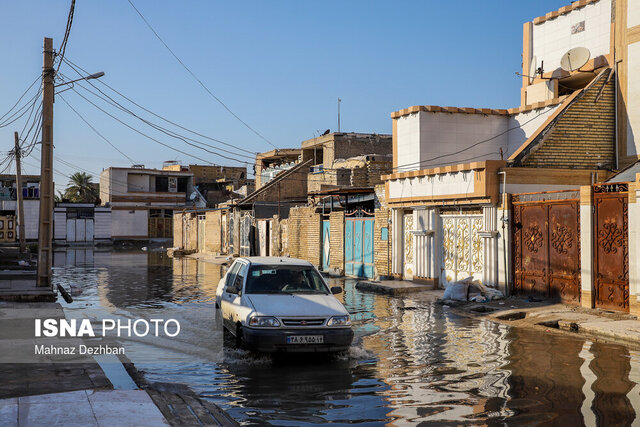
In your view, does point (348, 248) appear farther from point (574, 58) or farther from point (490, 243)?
point (574, 58)

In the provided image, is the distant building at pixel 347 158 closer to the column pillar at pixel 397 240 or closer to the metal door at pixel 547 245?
the column pillar at pixel 397 240

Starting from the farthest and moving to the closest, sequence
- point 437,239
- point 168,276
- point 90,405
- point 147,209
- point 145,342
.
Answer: point 147,209
point 168,276
point 437,239
point 145,342
point 90,405

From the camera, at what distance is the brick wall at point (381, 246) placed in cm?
2273

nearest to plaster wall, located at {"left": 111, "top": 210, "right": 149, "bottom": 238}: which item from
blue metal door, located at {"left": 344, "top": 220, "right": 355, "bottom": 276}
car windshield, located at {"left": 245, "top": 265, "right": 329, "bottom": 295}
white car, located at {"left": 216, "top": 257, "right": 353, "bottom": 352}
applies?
blue metal door, located at {"left": 344, "top": 220, "right": 355, "bottom": 276}

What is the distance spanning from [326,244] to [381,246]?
5.22 meters

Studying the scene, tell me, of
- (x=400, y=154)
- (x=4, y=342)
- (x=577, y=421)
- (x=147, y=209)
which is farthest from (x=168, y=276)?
(x=147, y=209)

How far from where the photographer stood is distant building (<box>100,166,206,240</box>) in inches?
2689

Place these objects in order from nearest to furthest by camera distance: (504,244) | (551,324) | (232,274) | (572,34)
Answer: (232,274) → (551,324) → (504,244) → (572,34)

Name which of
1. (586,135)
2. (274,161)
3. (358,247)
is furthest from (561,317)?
(274,161)

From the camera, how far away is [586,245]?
14.1 meters

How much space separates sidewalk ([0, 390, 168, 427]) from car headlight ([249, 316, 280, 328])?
247 centimetres

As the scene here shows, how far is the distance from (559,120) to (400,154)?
7.23m

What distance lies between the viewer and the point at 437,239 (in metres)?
19.9

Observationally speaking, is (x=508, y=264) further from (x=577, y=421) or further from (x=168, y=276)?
(x=168, y=276)
